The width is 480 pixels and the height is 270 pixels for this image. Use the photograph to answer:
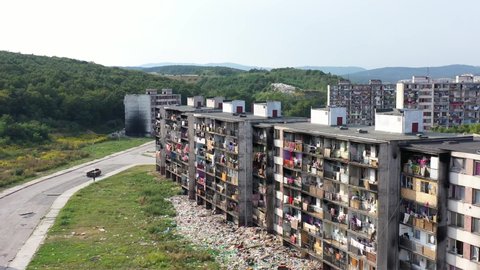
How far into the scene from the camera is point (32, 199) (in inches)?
2835

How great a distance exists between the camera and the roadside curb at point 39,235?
46188mm

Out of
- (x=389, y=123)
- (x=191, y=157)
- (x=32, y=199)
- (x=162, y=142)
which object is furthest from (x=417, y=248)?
(x=162, y=142)

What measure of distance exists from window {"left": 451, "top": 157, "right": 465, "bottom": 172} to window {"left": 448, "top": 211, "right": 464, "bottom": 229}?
2627mm

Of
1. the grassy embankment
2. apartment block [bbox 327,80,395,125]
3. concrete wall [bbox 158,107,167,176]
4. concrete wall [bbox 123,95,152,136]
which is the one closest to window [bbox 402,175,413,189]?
concrete wall [bbox 158,107,167,176]

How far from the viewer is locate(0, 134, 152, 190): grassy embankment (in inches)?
3543

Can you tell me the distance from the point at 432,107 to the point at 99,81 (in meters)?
114

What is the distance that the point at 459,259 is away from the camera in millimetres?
31672

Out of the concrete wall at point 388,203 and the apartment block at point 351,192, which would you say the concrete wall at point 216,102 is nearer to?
the apartment block at point 351,192

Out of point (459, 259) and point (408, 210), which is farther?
point (408, 210)

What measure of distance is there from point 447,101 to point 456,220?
93543mm

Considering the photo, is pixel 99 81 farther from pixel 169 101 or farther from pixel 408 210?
pixel 408 210

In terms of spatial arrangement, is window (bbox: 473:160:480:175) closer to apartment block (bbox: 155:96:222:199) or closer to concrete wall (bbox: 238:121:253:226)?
concrete wall (bbox: 238:121:253:226)

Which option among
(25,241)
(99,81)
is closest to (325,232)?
(25,241)

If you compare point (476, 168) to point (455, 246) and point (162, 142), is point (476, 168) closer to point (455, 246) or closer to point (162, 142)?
point (455, 246)
